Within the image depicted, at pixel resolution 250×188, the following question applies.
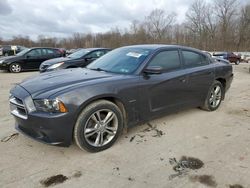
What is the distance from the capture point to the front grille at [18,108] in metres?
3.06

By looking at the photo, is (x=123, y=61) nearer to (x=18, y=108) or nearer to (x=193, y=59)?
(x=193, y=59)

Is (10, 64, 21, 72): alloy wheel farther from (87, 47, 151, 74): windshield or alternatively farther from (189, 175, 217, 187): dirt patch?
(189, 175, 217, 187): dirt patch

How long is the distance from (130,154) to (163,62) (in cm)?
173

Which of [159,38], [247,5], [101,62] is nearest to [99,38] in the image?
[159,38]

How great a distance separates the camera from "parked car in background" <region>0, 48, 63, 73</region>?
12555 mm

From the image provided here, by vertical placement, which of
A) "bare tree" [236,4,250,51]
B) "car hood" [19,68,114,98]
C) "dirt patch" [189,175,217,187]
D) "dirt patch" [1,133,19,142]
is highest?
"bare tree" [236,4,250,51]

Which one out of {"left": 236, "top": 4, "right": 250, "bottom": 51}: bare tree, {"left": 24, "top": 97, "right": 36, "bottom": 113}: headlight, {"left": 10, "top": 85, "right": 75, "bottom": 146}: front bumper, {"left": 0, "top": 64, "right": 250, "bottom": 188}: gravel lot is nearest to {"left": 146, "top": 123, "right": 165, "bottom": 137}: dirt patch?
{"left": 0, "top": 64, "right": 250, "bottom": 188}: gravel lot

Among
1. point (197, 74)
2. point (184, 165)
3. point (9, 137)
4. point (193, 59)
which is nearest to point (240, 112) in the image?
point (197, 74)

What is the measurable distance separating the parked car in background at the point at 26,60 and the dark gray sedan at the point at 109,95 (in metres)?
9.81

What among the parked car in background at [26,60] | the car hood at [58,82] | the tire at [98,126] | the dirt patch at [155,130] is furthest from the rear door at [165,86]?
the parked car in background at [26,60]

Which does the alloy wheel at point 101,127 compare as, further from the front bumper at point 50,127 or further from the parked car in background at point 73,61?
the parked car in background at point 73,61

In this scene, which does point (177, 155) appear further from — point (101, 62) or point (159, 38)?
point (159, 38)

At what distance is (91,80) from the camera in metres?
3.31

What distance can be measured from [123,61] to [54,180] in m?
2.21
